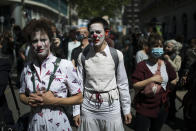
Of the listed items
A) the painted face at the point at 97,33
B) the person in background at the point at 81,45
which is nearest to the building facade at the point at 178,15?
the person in background at the point at 81,45

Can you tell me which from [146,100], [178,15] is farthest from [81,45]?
[178,15]

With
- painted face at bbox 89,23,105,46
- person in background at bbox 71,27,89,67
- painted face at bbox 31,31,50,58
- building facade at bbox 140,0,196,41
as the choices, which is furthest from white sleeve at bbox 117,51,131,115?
building facade at bbox 140,0,196,41

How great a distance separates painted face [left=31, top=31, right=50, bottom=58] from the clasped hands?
14.9 inches

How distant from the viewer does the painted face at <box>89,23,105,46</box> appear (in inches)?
136

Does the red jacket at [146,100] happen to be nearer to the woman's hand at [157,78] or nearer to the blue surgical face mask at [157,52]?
the woman's hand at [157,78]

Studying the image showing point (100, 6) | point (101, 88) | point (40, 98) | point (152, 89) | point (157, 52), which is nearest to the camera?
point (40, 98)

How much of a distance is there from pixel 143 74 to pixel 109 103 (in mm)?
871

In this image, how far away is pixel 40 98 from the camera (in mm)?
2623

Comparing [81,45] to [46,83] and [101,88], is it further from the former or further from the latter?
[46,83]

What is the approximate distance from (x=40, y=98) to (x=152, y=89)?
5.87ft

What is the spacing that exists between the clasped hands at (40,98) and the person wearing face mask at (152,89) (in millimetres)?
1619

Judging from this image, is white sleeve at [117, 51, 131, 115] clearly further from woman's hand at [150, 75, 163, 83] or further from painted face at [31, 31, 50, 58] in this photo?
painted face at [31, 31, 50, 58]

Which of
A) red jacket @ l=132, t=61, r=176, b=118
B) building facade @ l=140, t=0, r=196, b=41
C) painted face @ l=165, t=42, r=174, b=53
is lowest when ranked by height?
red jacket @ l=132, t=61, r=176, b=118

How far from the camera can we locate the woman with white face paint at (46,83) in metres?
2.71
